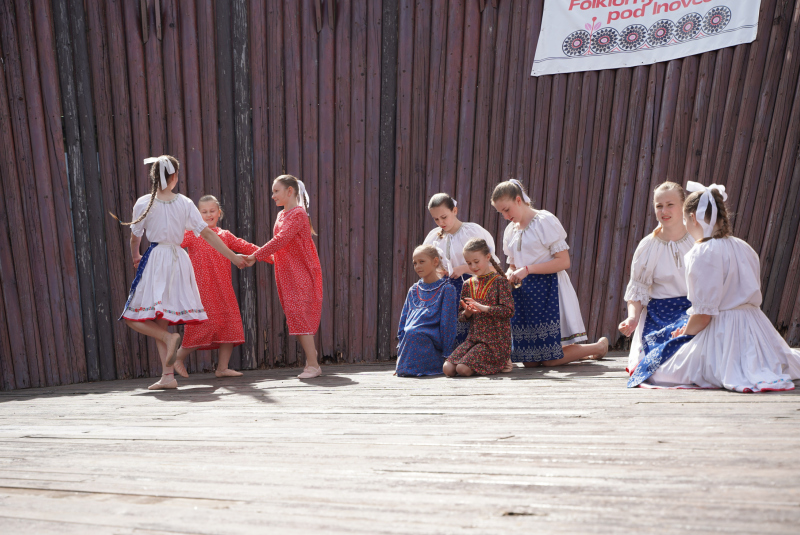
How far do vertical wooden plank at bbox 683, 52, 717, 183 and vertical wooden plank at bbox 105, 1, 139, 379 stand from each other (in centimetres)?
473

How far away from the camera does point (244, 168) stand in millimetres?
6812

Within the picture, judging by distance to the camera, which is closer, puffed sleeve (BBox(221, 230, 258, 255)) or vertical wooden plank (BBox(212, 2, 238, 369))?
puffed sleeve (BBox(221, 230, 258, 255))

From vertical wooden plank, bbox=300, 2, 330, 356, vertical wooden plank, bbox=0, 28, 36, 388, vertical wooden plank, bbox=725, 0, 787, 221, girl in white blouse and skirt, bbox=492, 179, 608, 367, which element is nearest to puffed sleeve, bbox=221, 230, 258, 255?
vertical wooden plank, bbox=300, 2, 330, 356

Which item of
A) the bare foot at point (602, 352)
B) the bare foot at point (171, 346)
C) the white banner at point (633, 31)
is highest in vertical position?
the white banner at point (633, 31)

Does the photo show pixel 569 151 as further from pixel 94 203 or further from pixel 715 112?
pixel 94 203

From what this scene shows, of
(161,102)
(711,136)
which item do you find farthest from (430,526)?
(161,102)

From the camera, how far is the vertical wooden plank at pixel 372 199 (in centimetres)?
695

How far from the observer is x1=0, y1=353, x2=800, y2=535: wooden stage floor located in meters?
1.71

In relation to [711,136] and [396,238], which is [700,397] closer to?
[711,136]

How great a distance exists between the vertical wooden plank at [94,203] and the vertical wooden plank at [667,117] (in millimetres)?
4725

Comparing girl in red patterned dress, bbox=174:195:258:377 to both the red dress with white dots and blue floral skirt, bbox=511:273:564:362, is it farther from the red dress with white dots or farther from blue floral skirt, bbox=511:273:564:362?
blue floral skirt, bbox=511:273:564:362

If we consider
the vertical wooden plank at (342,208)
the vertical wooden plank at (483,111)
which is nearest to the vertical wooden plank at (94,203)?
the vertical wooden plank at (342,208)

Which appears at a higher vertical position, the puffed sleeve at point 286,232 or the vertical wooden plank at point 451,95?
the vertical wooden plank at point 451,95

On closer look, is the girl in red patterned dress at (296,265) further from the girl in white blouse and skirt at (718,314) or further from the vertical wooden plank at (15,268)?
the girl in white blouse and skirt at (718,314)
